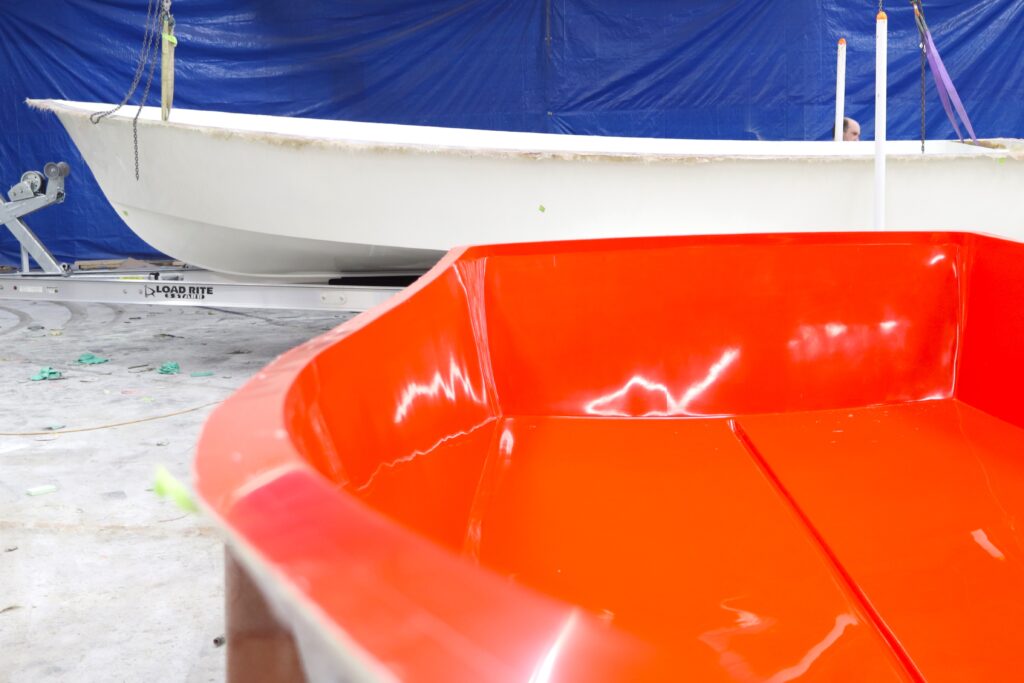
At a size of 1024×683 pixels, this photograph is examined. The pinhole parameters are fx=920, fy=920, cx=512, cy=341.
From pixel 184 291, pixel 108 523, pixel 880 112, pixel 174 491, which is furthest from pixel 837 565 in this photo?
pixel 184 291

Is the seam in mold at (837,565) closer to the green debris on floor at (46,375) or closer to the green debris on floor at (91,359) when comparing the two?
the green debris on floor at (46,375)

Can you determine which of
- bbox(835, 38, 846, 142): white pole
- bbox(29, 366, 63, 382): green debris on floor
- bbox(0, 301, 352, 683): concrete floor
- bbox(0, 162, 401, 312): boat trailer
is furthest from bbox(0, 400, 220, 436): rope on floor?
bbox(835, 38, 846, 142): white pole

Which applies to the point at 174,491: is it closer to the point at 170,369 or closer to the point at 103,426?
the point at 103,426

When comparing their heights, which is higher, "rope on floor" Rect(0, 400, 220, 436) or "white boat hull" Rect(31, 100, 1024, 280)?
"white boat hull" Rect(31, 100, 1024, 280)

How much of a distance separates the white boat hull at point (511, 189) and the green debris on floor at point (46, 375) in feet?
2.47

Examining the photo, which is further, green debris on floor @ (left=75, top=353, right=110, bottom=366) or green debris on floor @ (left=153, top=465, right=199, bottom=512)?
green debris on floor @ (left=75, top=353, right=110, bottom=366)

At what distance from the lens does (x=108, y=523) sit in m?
1.96

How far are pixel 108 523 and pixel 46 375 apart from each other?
168 cm

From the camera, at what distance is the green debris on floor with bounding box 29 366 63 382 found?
336 centimetres

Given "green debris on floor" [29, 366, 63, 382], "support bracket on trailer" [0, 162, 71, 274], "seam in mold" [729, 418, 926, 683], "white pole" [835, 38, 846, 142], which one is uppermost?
"white pole" [835, 38, 846, 142]

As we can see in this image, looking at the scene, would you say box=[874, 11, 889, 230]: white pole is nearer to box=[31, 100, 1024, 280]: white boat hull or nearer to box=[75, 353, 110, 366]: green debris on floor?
box=[31, 100, 1024, 280]: white boat hull

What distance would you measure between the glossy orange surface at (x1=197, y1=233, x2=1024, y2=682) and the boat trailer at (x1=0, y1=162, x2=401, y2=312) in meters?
1.76

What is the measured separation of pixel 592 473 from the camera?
127cm

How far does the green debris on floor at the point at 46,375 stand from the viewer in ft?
11.0
